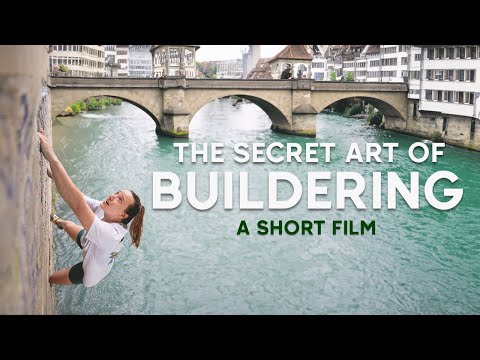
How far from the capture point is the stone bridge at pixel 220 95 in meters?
27.8

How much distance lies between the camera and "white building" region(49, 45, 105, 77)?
44781 mm

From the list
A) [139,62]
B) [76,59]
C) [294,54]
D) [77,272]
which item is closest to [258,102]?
[294,54]

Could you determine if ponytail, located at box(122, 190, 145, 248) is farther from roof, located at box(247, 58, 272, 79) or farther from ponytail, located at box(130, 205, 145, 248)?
roof, located at box(247, 58, 272, 79)

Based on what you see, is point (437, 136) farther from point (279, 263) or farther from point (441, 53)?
point (279, 263)

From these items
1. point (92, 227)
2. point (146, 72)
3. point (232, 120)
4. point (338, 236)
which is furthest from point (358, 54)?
point (92, 227)

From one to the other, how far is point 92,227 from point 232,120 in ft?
120

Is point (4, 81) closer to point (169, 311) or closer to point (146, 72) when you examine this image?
point (169, 311)

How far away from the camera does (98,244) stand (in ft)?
18.4

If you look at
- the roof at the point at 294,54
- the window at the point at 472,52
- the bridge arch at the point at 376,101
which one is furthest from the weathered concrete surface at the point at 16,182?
the roof at the point at 294,54

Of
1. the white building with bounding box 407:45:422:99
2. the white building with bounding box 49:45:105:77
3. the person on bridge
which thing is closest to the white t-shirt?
the person on bridge

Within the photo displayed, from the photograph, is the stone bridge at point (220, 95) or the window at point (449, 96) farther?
the window at point (449, 96)

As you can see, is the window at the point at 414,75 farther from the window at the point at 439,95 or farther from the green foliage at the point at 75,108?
the green foliage at the point at 75,108

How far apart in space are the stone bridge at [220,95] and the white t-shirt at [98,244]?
22180 millimetres

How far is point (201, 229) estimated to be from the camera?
14180 millimetres
